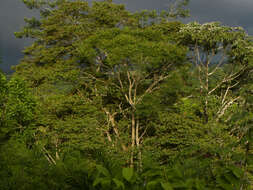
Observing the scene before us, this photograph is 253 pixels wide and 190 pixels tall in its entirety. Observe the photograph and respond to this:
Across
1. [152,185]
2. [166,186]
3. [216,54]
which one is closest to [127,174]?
[152,185]

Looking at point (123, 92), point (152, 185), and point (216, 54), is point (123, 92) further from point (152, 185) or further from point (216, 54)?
point (152, 185)

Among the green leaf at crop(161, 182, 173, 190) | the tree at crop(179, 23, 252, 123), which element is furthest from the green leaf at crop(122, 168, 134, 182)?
the tree at crop(179, 23, 252, 123)

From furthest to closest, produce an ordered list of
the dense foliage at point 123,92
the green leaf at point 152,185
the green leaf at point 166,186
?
the dense foliage at point 123,92, the green leaf at point 152,185, the green leaf at point 166,186

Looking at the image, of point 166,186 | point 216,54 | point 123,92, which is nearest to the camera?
point 166,186

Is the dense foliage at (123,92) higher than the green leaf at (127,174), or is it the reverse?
the green leaf at (127,174)

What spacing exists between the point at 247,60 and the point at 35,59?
53.0 ft

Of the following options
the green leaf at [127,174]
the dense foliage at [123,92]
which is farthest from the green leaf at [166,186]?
the dense foliage at [123,92]

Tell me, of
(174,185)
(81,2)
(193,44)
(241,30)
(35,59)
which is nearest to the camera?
(174,185)

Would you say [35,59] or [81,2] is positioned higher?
[81,2]

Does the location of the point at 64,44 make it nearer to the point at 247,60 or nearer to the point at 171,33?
the point at 171,33

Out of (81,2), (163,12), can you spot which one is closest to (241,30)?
(163,12)

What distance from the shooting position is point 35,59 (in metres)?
20.6

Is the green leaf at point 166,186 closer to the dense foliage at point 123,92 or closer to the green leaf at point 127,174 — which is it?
the green leaf at point 127,174

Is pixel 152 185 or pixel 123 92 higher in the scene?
pixel 152 185
